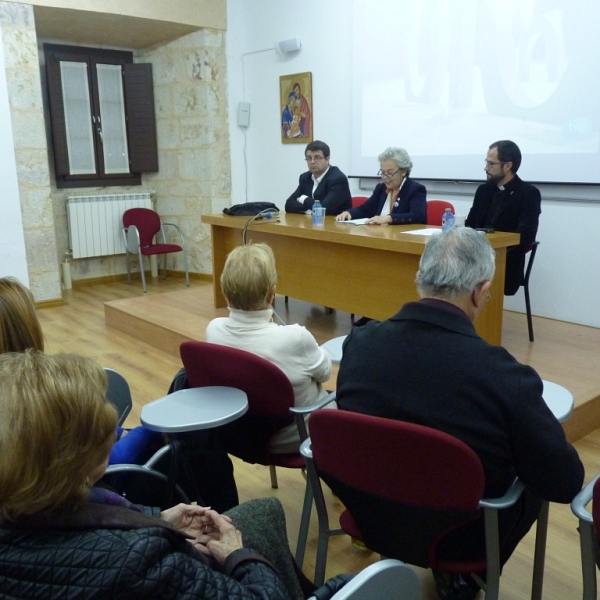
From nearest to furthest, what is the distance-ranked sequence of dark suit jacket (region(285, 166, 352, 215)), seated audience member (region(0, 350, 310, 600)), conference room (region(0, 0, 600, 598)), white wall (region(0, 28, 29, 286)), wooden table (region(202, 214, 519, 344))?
seated audience member (region(0, 350, 310, 600)) < wooden table (region(202, 214, 519, 344)) < conference room (region(0, 0, 600, 598)) < dark suit jacket (region(285, 166, 352, 215)) < white wall (region(0, 28, 29, 286))

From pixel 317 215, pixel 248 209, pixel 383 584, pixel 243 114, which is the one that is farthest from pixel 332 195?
pixel 383 584

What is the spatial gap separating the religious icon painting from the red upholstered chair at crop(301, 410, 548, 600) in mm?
4871

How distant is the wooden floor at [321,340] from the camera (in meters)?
1.93

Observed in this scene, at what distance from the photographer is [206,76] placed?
6082mm

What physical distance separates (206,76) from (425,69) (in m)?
2.43

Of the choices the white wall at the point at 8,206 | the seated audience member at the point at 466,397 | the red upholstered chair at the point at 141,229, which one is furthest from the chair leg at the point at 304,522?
the red upholstered chair at the point at 141,229

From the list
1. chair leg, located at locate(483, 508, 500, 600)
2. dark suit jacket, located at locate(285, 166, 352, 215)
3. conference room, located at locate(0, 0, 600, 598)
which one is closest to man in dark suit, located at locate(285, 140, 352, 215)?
dark suit jacket, located at locate(285, 166, 352, 215)

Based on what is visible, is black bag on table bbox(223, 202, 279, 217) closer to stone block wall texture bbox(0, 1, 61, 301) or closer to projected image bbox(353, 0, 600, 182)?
projected image bbox(353, 0, 600, 182)

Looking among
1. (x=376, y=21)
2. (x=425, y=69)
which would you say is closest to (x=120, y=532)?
(x=425, y=69)

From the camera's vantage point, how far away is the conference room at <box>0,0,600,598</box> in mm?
3697

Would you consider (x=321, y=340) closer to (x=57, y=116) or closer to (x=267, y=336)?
(x=267, y=336)

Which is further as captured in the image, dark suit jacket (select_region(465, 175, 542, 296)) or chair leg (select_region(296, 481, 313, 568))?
dark suit jacket (select_region(465, 175, 542, 296))

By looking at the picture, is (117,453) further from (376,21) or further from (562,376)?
(376,21)

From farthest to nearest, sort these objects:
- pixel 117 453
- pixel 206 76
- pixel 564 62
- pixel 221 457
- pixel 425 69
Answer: pixel 206 76
pixel 425 69
pixel 564 62
pixel 221 457
pixel 117 453
